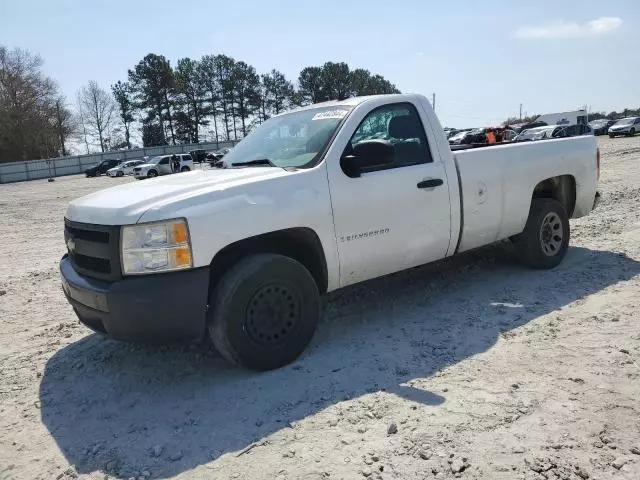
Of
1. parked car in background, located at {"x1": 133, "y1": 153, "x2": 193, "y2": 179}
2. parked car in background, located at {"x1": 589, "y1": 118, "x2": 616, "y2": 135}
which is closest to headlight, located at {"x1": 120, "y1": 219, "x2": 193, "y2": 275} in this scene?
parked car in background, located at {"x1": 133, "y1": 153, "x2": 193, "y2": 179}

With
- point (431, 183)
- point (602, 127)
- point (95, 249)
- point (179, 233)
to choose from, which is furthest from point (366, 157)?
point (602, 127)

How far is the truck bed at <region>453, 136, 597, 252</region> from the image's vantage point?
5047mm

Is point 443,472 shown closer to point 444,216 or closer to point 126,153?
point 444,216

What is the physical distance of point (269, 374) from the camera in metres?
3.84

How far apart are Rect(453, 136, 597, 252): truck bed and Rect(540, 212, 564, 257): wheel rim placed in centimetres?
41

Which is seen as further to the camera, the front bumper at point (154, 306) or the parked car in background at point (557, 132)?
the parked car in background at point (557, 132)

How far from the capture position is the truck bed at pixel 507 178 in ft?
16.6

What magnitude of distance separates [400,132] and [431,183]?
0.56 metres

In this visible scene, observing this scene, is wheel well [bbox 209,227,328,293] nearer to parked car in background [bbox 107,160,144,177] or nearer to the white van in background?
parked car in background [bbox 107,160,144,177]

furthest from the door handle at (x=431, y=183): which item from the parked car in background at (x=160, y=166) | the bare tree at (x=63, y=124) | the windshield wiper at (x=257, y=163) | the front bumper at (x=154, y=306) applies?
the bare tree at (x=63, y=124)

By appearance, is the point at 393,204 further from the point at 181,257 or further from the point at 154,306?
the point at 154,306

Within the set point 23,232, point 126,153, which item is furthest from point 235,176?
point 126,153

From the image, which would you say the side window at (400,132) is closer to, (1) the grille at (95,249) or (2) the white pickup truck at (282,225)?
(2) the white pickup truck at (282,225)

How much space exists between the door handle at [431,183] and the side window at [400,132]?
19cm
